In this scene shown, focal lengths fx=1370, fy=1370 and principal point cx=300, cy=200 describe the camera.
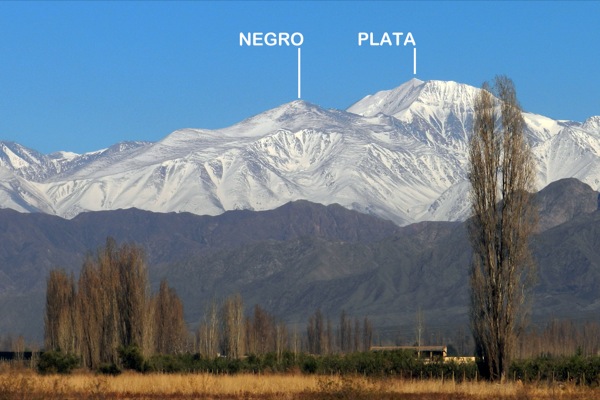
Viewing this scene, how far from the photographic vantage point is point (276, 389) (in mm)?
56469

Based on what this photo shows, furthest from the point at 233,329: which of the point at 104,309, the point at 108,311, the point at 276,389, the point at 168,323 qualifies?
the point at 276,389

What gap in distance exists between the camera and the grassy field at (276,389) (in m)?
50.1

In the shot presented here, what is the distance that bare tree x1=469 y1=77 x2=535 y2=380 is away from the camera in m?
61.8

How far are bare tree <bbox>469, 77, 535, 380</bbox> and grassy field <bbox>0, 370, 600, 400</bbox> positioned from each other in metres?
3.31

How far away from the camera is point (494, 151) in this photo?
65.0 metres

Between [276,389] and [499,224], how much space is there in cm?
1425

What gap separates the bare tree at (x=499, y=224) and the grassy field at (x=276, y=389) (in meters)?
3.31

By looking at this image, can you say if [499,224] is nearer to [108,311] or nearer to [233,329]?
[108,311]

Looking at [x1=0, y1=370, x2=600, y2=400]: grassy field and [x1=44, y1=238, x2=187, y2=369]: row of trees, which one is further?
[x1=44, y1=238, x2=187, y2=369]: row of trees

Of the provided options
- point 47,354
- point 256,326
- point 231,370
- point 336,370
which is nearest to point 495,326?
point 336,370

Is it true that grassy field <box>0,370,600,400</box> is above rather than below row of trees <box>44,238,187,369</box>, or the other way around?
below

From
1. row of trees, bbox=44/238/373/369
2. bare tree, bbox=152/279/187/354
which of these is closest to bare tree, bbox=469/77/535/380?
row of trees, bbox=44/238/373/369

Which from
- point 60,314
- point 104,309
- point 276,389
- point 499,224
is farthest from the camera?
point 60,314

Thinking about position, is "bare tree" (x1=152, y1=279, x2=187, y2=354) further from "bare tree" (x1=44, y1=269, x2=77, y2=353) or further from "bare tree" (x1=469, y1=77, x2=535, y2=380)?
"bare tree" (x1=469, y1=77, x2=535, y2=380)
